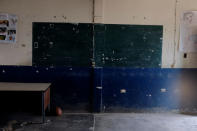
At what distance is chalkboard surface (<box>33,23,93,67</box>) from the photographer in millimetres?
4641

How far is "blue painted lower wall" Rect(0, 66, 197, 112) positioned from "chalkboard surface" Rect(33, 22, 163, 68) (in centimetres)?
19

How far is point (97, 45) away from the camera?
15.5ft

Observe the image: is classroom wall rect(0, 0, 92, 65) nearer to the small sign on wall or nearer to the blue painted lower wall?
the blue painted lower wall

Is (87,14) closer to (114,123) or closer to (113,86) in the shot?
(113,86)

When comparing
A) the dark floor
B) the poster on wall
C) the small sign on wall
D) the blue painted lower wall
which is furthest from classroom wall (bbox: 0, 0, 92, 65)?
the small sign on wall

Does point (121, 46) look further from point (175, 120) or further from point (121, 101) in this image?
point (175, 120)

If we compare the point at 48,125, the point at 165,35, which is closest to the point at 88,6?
the point at 165,35

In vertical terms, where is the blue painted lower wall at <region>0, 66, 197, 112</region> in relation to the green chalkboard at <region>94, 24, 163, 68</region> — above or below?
below

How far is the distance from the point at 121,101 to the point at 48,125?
68.9 inches

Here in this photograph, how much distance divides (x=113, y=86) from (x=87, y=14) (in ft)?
5.71

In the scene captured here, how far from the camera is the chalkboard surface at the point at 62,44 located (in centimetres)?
464

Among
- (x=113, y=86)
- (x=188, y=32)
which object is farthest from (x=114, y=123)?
(x=188, y=32)

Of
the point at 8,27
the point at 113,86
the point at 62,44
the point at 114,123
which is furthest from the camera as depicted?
the point at 113,86

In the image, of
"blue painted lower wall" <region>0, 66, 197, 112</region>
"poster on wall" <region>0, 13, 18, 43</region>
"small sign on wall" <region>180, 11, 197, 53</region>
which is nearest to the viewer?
"poster on wall" <region>0, 13, 18, 43</region>
